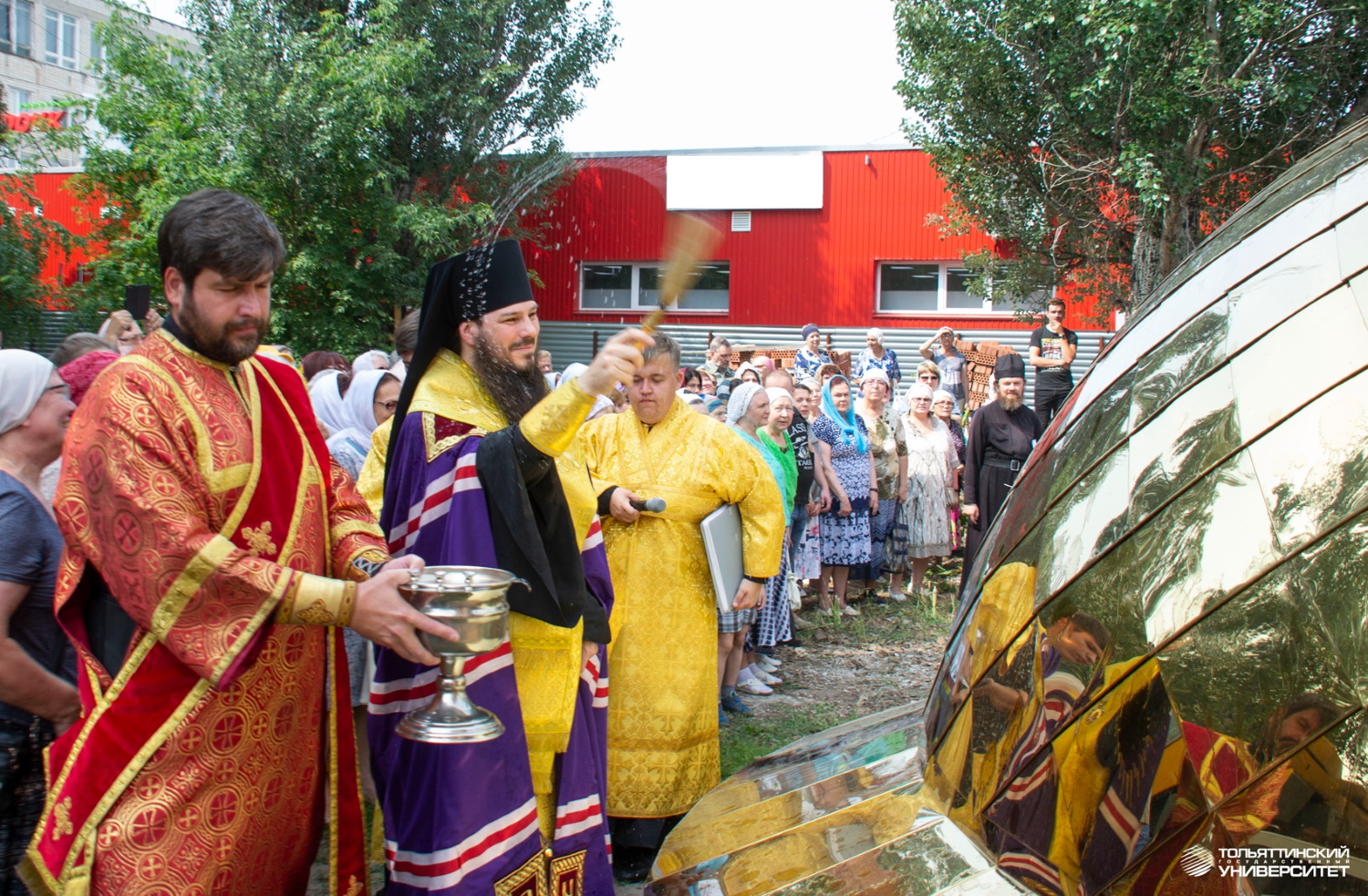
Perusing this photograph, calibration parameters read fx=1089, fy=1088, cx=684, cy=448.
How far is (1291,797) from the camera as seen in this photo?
139cm

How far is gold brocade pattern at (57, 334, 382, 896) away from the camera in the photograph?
2084 mm

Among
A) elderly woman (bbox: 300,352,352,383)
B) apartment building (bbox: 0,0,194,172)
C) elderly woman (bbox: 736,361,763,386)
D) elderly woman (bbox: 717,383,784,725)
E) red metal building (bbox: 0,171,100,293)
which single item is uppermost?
apartment building (bbox: 0,0,194,172)

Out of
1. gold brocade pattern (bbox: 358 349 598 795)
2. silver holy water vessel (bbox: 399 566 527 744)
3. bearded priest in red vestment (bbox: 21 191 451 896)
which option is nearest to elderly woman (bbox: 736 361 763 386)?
gold brocade pattern (bbox: 358 349 598 795)

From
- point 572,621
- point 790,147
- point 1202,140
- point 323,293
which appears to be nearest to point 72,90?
point 323,293

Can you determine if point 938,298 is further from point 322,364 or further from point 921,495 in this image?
point 322,364

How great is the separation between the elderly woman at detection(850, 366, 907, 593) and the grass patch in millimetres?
3245

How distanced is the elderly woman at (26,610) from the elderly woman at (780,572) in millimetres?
4660

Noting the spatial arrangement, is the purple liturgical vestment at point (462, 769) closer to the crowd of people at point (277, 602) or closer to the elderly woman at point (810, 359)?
the crowd of people at point (277, 602)

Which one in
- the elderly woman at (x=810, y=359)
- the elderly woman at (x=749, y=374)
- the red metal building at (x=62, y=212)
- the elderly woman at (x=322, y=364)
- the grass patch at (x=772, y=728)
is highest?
the red metal building at (x=62, y=212)

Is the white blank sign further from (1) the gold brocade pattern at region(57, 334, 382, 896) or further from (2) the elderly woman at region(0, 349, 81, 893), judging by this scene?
(1) the gold brocade pattern at region(57, 334, 382, 896)

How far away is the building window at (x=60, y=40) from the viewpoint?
139ft

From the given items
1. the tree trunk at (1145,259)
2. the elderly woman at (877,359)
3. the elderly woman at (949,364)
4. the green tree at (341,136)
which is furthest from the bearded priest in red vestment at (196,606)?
the green tree at (341,136)

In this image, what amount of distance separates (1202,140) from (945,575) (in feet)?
31.3

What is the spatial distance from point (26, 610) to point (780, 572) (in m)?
5.11
